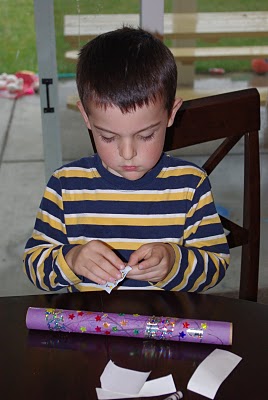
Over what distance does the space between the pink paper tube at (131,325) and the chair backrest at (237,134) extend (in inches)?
18.4

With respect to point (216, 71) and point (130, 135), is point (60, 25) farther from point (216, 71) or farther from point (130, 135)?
point (130, 135)

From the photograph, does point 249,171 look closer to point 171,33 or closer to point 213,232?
point 213,232

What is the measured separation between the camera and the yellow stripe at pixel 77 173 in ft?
4.48

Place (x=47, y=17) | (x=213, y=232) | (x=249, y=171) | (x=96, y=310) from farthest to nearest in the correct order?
1. (x=47, y=17)
2. (x=249, y=171)
3. (x=213, y=232)
4. (x=96, y=310)

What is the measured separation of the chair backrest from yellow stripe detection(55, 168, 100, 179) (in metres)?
0.17

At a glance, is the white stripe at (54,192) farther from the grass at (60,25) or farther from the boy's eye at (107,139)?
the grass at (60,25)

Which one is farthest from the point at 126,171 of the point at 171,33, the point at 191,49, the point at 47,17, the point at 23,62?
the point at 23,62

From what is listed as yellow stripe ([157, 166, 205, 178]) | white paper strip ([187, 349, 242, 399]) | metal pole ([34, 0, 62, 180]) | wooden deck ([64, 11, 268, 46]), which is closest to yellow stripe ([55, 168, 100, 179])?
yellow stripe ([157, 166, 205, 178])

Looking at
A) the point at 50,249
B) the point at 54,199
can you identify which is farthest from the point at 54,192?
the point at 50,249

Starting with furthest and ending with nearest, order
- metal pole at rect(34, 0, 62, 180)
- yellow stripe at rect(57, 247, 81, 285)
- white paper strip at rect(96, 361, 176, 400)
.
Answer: metal pole at rect(34, 0, 62, 180) → yellow stripe at rect(57, 247, 81, 285) → white paper strip at rect(96, 361, 176, 400)

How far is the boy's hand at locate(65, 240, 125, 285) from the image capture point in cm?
110

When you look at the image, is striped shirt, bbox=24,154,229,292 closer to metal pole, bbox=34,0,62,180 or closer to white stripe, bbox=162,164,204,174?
white stripe, bbox=162,164,204,174

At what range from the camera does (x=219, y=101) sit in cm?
140

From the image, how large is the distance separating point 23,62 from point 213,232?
332cm
